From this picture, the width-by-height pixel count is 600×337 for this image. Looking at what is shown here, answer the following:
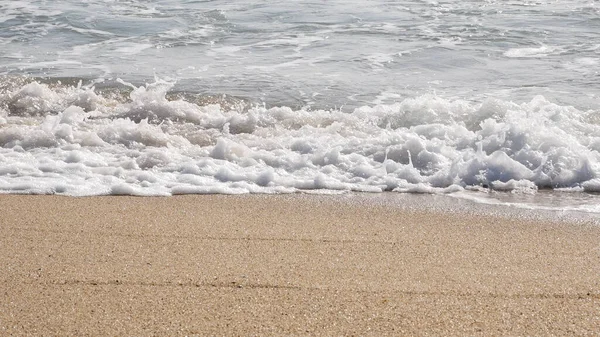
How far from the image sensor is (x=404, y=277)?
391 cm

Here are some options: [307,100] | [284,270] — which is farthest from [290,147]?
[284,270]

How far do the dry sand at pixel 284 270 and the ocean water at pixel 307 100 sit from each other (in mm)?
699

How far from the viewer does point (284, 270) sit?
398 cm

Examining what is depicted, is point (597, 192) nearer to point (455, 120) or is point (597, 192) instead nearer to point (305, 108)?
point (455, 120)

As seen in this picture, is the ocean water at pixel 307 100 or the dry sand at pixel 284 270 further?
the ocean water at pixel 307 100

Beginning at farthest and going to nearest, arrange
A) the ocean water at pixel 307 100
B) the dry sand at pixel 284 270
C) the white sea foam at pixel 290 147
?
the ocean water at pixel 307 100, the white sea foam at pixel 290 147, the dry sand at pixel 284 270

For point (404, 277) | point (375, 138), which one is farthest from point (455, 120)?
point (404, 277)

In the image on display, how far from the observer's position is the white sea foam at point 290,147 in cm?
595

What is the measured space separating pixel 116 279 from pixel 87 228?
0.95 meters

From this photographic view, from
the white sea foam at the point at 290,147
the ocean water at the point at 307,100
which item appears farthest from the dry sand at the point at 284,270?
the ocean water at the point at 307,100

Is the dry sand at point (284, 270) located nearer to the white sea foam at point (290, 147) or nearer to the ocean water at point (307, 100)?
the white sea foam at point (290, 147)

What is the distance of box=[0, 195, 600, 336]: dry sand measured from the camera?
336 cm

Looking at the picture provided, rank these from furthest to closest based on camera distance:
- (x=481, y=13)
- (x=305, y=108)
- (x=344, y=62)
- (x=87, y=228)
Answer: (x=481, y=13) → (x=344, y=62) → (x=305, y=108) → (x=87, y=228)

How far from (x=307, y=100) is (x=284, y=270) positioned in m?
4.77
